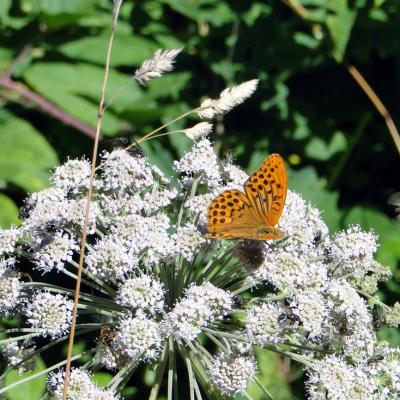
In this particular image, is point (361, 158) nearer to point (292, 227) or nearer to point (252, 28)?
point (252, 28)

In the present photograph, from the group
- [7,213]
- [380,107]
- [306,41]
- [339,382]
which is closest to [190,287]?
[339,382]

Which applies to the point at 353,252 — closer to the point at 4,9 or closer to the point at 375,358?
the point at 375,358

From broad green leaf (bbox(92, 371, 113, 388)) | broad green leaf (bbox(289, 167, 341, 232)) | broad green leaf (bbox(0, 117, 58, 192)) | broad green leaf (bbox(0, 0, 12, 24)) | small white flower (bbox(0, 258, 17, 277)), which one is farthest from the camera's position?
broad green leaf (bbox(0, 0, 12, 24))

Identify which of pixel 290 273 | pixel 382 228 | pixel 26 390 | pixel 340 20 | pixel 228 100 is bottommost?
pixel 26 390

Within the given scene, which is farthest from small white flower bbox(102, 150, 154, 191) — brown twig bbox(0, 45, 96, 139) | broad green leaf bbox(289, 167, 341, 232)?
broad green leaf bbox(289, 167, 341, 232)

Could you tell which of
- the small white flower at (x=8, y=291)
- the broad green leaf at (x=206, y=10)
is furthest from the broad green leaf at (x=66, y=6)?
the small white flower at (x=8, y=291)

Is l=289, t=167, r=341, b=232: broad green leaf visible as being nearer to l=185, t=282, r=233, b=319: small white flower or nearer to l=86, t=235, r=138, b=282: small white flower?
l=185, t=282, r=233, b=319: small white flower
